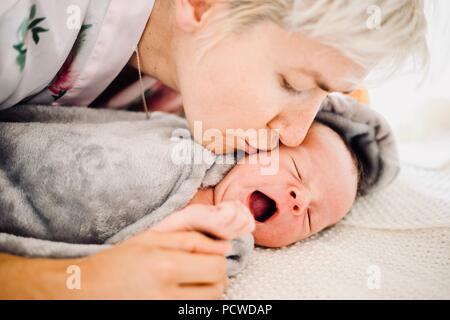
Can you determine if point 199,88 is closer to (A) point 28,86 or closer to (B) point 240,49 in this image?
(B) point 240,49

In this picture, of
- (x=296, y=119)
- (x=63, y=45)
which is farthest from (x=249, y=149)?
(x=63, y=45)

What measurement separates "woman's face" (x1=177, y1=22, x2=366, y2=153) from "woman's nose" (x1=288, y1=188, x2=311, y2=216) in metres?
0.09

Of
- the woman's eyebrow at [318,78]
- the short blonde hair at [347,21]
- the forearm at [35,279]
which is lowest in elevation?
the forearm at [35,279]

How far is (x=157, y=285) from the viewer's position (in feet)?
1.90

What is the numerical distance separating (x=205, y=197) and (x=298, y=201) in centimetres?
18

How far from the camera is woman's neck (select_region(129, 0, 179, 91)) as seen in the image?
3.12 feet

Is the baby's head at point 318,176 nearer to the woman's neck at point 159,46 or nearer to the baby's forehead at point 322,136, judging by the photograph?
the baby's forehead at point 322,136

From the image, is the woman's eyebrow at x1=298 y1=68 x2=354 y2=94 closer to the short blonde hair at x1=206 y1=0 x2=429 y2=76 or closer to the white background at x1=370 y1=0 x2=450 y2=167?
the short blonde hair at x1=206 y1=0 x2=429 y2=76

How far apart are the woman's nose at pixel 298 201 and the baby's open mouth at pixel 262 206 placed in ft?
0.22

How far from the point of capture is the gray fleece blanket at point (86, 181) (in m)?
0.75

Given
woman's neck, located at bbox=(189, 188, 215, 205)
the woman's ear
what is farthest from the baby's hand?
the woman's ear

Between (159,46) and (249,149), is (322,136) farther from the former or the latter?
(159,46)

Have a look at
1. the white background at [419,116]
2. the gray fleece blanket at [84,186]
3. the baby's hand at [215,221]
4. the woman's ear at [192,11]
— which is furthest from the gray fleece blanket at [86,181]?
the white background at [419,116]
